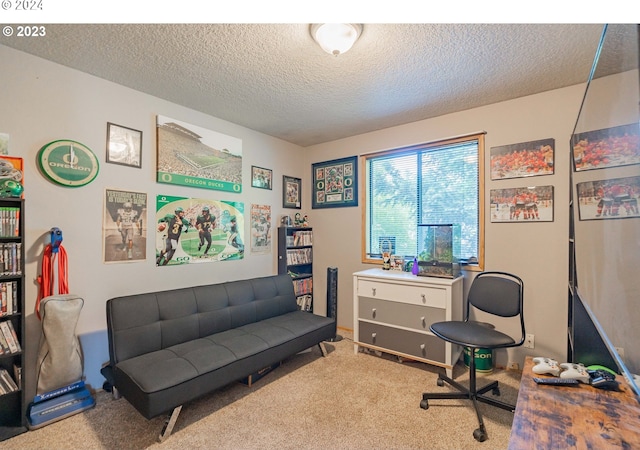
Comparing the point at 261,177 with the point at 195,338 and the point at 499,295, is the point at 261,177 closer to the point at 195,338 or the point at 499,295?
the point at 195,338

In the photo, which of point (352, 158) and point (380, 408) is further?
point (352, 158)

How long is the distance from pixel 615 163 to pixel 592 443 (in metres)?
1.00

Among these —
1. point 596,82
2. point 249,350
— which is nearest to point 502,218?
point 596,82

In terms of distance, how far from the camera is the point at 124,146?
2.38 m

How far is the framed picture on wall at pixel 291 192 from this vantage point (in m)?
3.79

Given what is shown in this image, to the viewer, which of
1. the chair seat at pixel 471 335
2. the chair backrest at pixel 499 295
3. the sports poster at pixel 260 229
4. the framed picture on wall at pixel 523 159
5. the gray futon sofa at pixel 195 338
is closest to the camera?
the gray futon sofa at pixel 195 338

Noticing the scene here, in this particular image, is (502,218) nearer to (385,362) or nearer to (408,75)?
(408,75)

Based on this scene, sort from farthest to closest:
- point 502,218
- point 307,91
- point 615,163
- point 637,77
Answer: point 502,218 → point 307,91 → point 615,163 → point 637,77

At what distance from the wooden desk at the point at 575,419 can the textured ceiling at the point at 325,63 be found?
1.97m

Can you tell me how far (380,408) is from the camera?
2.02 metres

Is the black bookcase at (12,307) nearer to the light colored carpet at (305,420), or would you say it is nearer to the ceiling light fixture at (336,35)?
the light colored carpet at (305,420)

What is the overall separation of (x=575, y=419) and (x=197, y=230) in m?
2.95

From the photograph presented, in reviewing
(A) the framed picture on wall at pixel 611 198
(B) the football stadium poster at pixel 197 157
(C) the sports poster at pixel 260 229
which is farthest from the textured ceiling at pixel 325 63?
(C) the sports poster at pixel 260 229

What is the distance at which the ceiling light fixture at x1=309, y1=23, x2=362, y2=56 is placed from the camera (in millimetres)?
1612
